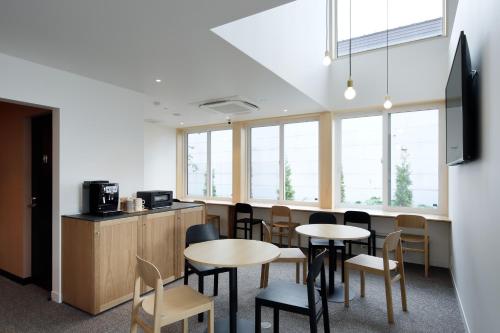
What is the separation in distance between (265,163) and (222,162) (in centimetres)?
116

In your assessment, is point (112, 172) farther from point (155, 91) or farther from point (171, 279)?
point (171, 279)

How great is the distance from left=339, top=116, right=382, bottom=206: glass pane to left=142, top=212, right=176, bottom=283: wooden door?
11.2 ft

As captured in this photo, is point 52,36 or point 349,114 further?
point 349,114

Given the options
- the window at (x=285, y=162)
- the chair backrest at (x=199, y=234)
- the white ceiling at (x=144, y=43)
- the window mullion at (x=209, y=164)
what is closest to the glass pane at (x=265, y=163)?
the window at (x=285, y=162)

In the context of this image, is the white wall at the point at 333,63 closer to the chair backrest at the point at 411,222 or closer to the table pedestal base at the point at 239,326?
the chair backrest at the point at 411,222

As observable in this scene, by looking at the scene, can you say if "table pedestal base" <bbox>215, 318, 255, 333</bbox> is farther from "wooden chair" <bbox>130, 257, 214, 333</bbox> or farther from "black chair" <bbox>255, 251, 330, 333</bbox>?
"wooden chair" <bbox>130, 257, 214, 333</bbox>

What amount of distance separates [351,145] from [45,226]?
513 centimetres

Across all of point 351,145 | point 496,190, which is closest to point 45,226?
point 496,190

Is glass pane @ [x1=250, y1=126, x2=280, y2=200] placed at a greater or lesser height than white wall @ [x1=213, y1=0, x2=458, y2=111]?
lesser

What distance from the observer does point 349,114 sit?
561 centimetres

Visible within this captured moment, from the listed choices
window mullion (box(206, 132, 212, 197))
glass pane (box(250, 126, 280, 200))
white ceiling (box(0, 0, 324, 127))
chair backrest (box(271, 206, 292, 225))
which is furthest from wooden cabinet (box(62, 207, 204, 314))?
Answer: window mullion (box(206, 132, 212, 197))

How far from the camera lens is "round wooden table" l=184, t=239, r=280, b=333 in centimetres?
214

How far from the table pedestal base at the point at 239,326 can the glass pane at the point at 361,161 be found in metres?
3.58

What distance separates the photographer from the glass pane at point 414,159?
488 centimetres
